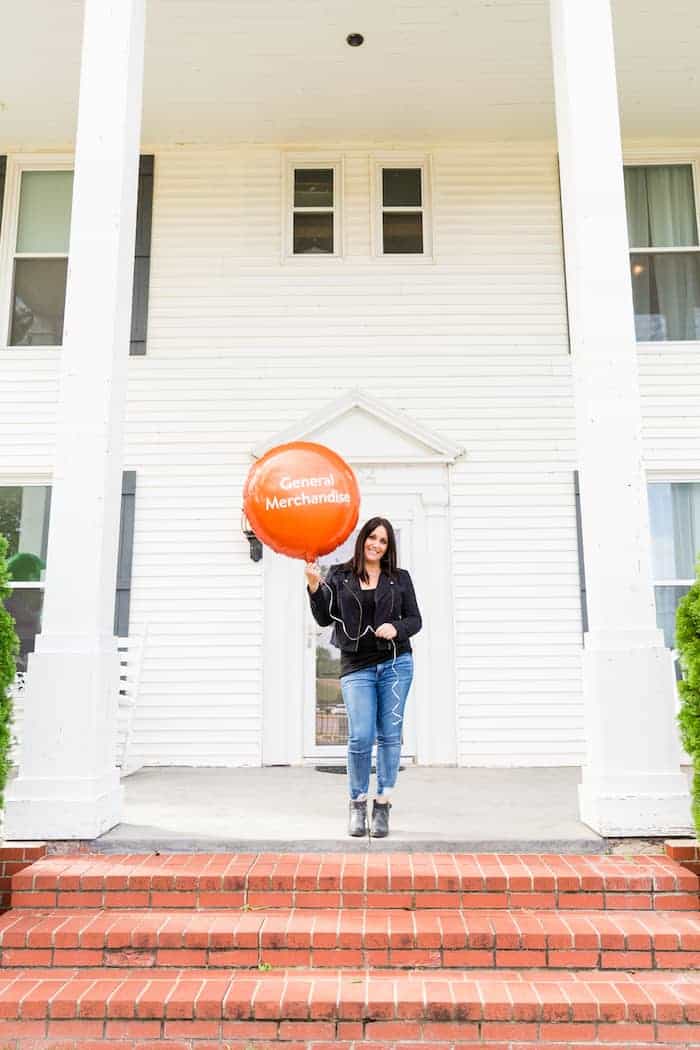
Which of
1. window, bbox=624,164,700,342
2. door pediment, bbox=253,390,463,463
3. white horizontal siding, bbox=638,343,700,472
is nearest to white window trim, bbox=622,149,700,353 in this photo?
window, bbox=624,164,700,342

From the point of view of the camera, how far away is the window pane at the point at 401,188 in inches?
261

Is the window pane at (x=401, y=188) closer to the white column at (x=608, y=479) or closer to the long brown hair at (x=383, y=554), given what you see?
the white column at (x=608, y=479)

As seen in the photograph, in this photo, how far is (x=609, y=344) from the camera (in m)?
3.69

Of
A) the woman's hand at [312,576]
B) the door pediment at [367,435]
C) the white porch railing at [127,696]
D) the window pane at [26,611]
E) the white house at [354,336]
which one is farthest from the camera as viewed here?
the door pediment at [367,435]

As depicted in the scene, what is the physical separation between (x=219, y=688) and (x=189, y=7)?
5032mm

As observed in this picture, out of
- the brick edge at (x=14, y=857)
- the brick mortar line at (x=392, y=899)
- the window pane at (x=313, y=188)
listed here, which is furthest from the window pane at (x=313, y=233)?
the brick mortar line at (x=392, y=899)

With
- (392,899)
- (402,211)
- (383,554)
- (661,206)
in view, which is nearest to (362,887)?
(392,899)

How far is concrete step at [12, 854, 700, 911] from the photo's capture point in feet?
9.80

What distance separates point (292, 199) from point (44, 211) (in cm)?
222

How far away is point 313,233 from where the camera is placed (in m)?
6.61

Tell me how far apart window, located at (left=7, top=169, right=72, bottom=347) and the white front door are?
313 cm

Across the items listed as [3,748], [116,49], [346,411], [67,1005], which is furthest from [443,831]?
[116,49]

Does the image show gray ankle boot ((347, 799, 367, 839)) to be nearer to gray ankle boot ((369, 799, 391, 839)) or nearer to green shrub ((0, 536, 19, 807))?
gray ankle boot ((369, 799, 391, 839))

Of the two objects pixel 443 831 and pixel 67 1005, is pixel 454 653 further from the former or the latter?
pixel 67 1005
